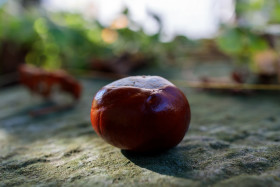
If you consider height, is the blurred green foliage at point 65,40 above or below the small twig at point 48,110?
above

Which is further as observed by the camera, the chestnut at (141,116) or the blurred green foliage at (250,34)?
the blurred green foliage at (250,34)

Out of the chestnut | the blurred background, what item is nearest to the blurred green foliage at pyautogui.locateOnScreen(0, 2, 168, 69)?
the blurred background

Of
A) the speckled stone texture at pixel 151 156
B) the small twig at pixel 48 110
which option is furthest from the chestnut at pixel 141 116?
the small twig at pixel 48 110

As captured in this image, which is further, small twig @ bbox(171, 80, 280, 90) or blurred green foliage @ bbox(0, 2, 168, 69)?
blurred green foliage @ bbox(0, 2, 168, 69)

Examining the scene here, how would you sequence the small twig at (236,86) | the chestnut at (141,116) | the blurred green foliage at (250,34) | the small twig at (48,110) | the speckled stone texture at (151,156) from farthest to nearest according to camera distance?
the blurred green foliage at (250,34) → the small twig at (236,86) → the small twig at (48,110) → the chestnut at (141,116) → the speckled stone texture at (151,156)

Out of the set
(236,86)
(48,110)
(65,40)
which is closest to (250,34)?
(236,86)

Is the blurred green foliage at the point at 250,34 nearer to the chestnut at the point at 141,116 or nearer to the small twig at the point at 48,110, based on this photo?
the small twig at the point at 48,110

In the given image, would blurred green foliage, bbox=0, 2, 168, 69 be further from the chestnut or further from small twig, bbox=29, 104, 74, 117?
the chestnut
